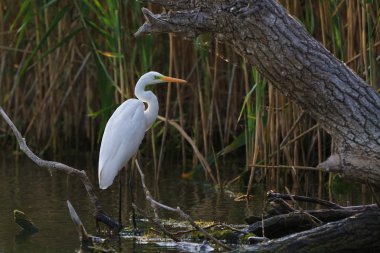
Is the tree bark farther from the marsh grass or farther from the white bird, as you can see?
the white bird

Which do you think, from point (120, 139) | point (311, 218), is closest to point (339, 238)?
point (311, 218)

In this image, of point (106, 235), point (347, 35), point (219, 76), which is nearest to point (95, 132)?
point (219, 76)

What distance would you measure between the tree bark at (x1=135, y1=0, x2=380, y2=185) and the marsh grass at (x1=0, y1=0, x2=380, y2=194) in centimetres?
144

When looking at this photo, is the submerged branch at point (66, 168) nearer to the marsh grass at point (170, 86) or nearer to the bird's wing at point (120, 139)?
the bird's wing at point (120, 139)

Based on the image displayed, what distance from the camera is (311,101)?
4938 mm

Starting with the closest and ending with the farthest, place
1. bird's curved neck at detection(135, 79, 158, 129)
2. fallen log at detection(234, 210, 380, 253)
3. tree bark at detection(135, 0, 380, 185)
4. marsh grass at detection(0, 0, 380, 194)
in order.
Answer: fallen log at detection(234, 210, 380, 253), tree bark at detection(135, 0, 380, 185), bird's curved neck at detection(135, 79, 158, 129), marsh grass at detection(0, 0, 380, 194)

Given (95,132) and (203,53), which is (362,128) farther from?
(95,132)

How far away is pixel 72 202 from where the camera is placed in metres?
7.16

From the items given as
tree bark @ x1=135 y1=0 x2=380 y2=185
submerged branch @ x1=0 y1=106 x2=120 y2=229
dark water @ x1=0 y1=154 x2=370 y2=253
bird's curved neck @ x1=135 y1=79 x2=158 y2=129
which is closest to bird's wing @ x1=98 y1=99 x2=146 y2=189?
bird's curved neck @ x1=135 y1=79 x2=158 y2=129

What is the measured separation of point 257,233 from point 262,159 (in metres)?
2.17

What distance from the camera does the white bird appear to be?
623cm

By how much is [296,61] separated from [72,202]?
2.88m

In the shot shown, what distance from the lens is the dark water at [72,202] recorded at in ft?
18.0

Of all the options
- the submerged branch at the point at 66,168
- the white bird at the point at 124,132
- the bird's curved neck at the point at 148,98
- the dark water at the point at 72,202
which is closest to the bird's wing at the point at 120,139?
the white bird at the point at 124,132
